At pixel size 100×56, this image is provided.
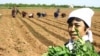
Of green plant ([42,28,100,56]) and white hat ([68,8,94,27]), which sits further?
white hat ([68,8,94,27])

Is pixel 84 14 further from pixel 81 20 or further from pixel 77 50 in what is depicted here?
pixel 77 50

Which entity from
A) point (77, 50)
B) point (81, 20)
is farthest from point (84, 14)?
A: point (77, 50)

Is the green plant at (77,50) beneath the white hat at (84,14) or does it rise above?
beneath

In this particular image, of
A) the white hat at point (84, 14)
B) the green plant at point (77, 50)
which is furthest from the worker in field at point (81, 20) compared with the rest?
the green plant at point (77, 50)

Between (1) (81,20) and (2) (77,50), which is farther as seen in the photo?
(1) (81,20)

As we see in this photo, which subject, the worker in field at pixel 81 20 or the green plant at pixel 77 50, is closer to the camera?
the green plant at pixel 77 50

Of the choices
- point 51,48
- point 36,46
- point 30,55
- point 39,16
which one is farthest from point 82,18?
point 39,16

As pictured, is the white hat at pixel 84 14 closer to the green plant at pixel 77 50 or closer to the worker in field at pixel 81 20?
the worker in field at pixel 81 20

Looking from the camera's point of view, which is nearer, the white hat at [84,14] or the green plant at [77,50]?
the green plant at [77,50]

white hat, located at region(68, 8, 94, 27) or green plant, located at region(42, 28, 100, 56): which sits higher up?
white hat, located at region(68, 8, 94, 27)

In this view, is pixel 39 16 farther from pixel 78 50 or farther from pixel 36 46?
pixel 78 50

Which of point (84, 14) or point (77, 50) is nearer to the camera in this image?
point (77, 50)

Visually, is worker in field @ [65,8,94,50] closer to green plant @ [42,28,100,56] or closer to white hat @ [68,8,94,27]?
white hat @ [68,8,94,27]

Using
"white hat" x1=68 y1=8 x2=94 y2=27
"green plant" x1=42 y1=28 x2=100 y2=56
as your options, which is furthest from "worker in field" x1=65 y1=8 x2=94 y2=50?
"green plant" x1=42 y1=28 x2=100 y2=56
